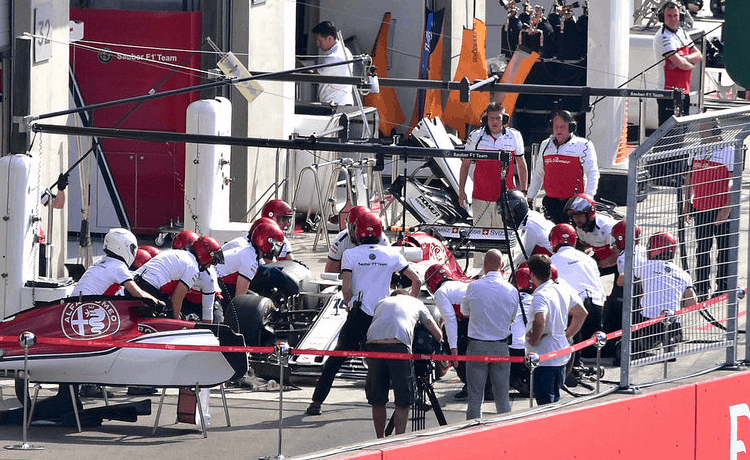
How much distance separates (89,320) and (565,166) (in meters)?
6.32

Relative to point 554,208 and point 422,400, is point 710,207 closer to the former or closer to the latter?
point 422,400

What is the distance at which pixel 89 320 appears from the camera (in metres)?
11.2

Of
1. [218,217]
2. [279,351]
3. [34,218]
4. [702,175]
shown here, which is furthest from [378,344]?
[218,217]

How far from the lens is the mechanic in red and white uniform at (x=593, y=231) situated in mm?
13945

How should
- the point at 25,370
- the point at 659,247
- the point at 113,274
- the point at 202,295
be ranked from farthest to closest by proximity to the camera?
1. the point at 202,295
2. the point at 113,274
3. the point at 25,370
4. the point at 659,247

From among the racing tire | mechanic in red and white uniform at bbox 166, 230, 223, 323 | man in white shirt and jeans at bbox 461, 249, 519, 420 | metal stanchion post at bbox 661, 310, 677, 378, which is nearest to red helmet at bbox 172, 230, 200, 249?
mechanic in red and white uniform at bbox 166, 230, 223, 323

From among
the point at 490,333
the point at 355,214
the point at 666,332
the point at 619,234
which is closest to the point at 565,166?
the point at 619,234

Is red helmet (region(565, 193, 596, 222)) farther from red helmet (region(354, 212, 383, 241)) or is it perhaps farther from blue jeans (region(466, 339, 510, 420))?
blue jeans (region(466, 339, 510, 420))

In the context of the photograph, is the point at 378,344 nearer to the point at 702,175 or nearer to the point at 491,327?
the point at 491,327

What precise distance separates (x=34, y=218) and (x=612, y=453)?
25.0 ft

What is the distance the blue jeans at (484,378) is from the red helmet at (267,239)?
2.69 meters

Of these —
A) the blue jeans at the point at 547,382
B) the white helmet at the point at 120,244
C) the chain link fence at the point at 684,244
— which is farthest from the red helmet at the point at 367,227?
the chain link fence at the point at 684,244

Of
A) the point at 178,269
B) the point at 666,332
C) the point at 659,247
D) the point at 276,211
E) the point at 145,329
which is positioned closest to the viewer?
the point at 659,247

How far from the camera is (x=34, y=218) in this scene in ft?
46.2
